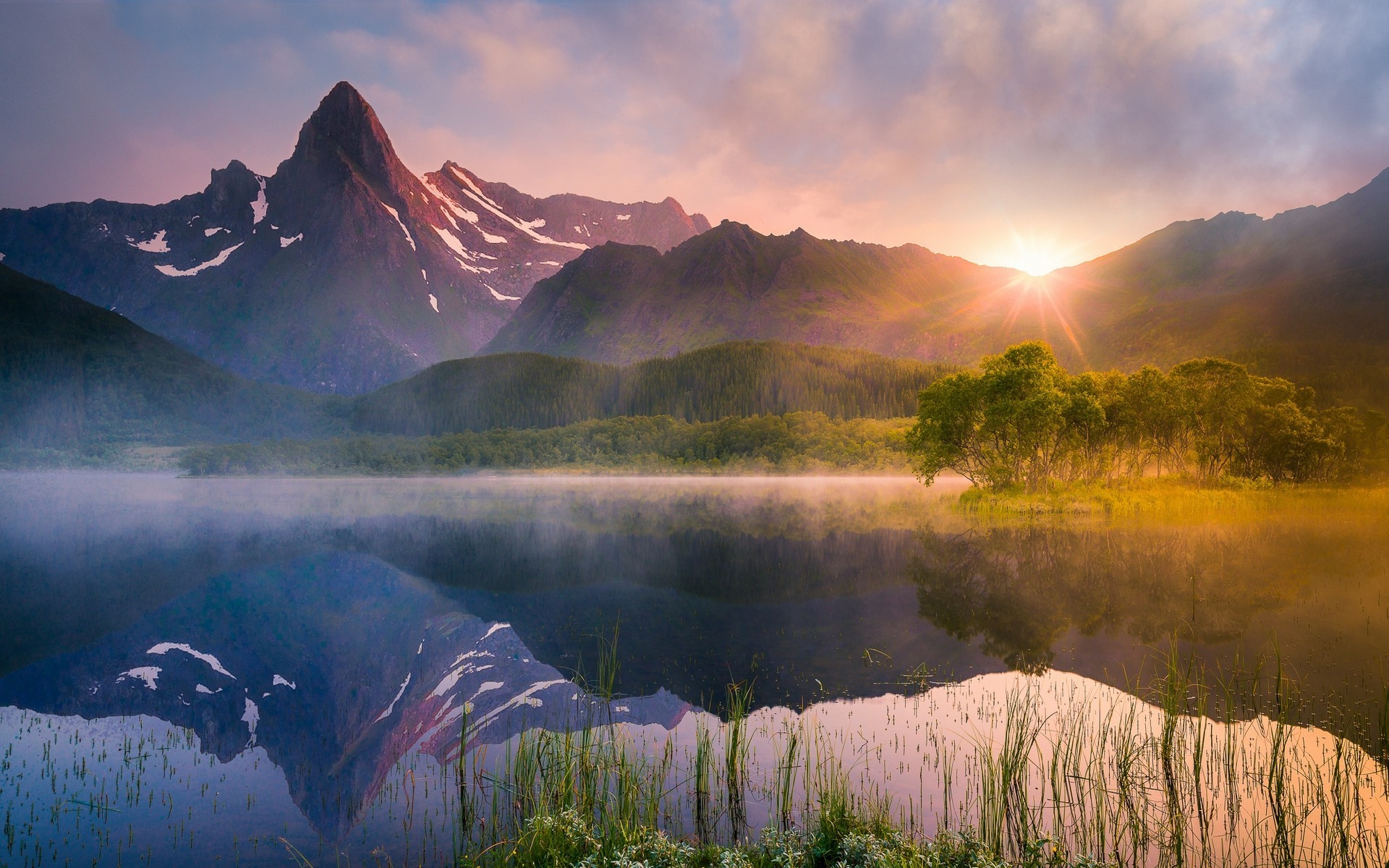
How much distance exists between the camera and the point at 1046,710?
1400cm

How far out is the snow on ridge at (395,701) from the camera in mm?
14938

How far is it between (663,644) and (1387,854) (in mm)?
15611

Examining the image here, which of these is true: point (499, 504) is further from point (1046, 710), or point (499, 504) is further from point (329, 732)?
point (1046, 710)

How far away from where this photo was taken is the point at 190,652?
21641mm

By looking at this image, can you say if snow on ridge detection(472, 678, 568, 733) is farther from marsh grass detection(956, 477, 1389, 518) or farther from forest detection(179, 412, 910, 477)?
forest detection(179, 412, 910, 477)

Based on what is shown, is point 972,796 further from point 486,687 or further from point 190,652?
point 190,652

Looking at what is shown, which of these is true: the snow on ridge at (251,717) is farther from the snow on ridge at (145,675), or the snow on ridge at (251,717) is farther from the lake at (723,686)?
the snow on ridge at (145,675)

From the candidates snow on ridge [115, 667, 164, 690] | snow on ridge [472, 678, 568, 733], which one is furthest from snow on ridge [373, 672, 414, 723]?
snow on ridge [115, 667, 164, 690]

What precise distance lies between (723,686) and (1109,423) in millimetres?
63804

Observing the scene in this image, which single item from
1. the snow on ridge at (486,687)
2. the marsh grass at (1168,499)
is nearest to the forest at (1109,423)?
the marsh grass at (1168,499)

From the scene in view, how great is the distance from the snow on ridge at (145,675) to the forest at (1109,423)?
53.7 meters

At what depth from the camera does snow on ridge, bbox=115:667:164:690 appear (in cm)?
1858

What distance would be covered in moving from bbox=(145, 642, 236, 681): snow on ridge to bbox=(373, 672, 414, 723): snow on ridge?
5.13 meters

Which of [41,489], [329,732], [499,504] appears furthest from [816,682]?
[41,489]
